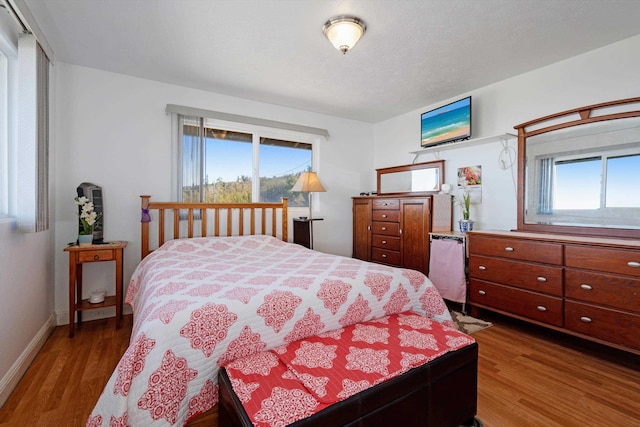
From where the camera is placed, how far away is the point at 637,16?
1.96m

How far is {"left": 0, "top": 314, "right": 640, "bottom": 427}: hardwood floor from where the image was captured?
1.48 metres

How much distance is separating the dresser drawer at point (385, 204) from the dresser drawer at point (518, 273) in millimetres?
1129

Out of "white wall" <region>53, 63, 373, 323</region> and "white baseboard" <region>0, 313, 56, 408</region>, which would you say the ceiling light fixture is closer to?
"white wall" <region>53, 63, 373, 323</region>

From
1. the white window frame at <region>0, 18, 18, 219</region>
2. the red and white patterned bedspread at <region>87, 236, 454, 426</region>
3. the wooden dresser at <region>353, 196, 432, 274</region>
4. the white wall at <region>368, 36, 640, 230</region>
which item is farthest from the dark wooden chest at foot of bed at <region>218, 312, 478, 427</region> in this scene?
the white wall at <region>368, 36, 640, 230</region>

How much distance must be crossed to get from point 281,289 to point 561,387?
178cm

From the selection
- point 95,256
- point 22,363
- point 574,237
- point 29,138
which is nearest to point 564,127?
point 574,237

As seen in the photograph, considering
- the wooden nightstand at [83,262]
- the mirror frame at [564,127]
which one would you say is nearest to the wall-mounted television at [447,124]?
the mirror frame at [564,127]

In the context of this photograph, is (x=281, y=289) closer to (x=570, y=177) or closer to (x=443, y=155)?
(x=570, y=177)

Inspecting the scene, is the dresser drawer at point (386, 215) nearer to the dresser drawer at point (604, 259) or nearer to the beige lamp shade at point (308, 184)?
the beige lamp shade at point (308, 184)

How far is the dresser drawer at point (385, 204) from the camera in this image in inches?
143

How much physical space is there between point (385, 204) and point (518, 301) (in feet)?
5.91

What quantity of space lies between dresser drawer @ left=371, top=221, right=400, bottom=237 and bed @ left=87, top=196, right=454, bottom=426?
1508 mm

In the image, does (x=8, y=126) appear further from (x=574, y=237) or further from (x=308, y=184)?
(x=574, y=237)

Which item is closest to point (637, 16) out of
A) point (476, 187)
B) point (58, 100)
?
point (476, 187)
